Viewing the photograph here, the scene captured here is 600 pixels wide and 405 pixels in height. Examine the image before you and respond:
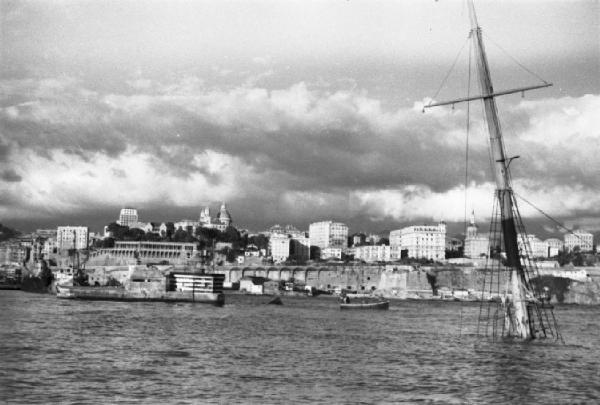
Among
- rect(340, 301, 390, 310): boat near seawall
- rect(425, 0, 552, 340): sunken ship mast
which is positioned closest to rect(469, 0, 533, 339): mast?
rect(425, 0, 552, 340): sunken ship mast

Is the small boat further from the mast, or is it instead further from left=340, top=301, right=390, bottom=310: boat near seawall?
the mast

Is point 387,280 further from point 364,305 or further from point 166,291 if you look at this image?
point 166,291

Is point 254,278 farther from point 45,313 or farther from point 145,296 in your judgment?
point 45,313

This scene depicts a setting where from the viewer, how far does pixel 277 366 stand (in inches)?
1321

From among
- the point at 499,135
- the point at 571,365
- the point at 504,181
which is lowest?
the point at 571,365

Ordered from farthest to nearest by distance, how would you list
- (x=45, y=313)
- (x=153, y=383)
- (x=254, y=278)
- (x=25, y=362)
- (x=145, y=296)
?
(x=254, y=278) < (x=145, y=296) < (x=45, y=313) < (x=25, y=362) < (x=153, y=383)

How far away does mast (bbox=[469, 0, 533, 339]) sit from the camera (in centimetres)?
4234

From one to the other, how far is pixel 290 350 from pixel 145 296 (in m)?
66.4

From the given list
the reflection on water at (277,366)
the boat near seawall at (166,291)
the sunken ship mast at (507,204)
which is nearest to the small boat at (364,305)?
the boat near seawall at (166,291)

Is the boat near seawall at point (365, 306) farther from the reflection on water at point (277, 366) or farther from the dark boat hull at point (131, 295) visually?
the reflection on water at point (277, 366)

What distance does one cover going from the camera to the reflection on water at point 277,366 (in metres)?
26.3

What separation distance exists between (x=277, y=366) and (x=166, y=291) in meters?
71.7

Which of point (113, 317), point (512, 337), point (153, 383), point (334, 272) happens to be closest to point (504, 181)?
point (512, 337)

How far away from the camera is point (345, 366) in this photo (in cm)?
3428
